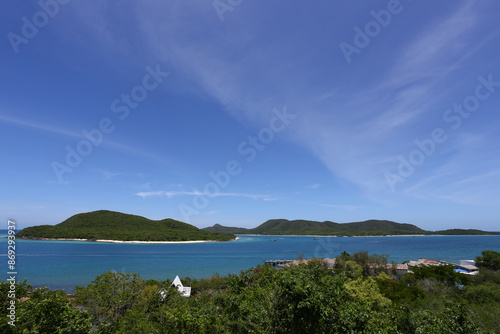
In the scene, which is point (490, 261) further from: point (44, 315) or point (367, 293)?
point (44, 315)

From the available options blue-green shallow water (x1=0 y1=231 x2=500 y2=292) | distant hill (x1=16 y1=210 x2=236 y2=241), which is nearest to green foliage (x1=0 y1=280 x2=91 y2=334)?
blue-green shallow water (x1=0 y1=231 x2=500 y2=292)

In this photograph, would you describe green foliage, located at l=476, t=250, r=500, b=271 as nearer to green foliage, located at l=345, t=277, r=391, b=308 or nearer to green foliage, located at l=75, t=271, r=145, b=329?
green foliage, located at l=345, t=277, r=391, b=308

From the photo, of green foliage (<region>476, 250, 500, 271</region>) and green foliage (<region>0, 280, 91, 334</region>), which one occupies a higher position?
green foliage (<region>0, 280, 91, 334</region>)

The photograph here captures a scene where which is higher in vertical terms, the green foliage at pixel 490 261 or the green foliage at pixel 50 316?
the green foliage at pixel 50 316

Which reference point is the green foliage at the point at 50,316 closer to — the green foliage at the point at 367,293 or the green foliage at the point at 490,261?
the green foliage at the point at 367,293

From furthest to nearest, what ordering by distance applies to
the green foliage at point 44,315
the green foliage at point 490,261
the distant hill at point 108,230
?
the distant hill at point 108,230, the green foliage at point 490,261, the green foliage at point 44,315

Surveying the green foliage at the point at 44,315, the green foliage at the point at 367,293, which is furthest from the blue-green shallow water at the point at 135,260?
the green foliage at the point at 44,315

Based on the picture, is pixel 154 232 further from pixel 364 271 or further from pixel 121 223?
pixel 364 271

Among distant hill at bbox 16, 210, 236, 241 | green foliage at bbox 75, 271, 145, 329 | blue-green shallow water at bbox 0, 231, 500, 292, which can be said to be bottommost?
blue-green shallow water at bbox 0, 231, 500, 292

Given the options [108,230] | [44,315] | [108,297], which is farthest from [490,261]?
[108,230]
